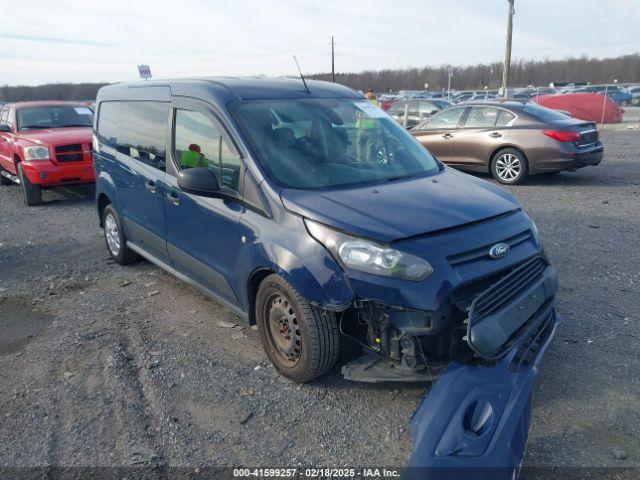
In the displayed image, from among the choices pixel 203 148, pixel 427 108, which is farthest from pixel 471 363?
pixel 427 108

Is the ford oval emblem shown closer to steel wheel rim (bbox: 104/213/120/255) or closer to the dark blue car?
the dark blue car

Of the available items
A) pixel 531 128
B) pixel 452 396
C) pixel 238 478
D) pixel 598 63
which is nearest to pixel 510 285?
pixel 452 396

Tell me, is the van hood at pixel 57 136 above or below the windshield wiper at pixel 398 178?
above

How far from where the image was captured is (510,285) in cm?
321

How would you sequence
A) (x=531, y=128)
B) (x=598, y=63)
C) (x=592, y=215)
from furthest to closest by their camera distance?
(x=598, y=63) < (x=531, y=128) < (x=592, y=215)

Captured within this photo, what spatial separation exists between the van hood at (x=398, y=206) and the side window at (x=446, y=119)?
7.76m

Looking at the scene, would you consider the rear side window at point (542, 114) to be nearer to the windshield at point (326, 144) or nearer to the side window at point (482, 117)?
the side window at point (482, 117)

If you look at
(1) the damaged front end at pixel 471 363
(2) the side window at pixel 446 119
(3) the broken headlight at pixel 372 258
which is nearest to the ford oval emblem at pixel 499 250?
(1) the damaged front end at pixel 471 363

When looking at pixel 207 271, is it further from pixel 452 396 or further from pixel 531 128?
pixel 531 128

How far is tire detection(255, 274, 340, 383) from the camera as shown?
Answer: 328 cm

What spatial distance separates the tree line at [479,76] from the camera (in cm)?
6281

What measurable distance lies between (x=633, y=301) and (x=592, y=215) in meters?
3.44

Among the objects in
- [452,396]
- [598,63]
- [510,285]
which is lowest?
[452,396]

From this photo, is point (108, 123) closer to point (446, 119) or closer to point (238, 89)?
point (238, 89)
